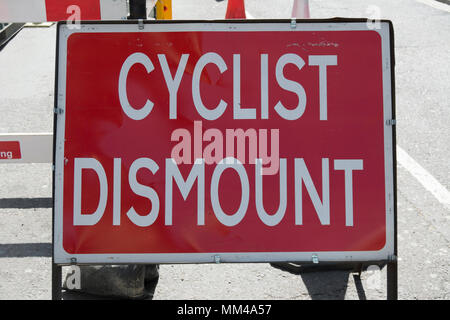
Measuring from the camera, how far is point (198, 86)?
3660 millimetres

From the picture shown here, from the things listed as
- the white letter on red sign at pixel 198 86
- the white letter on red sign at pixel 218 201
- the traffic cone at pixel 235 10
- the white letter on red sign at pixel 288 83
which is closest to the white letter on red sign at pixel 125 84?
the white letter on red sign at pixel 198 86

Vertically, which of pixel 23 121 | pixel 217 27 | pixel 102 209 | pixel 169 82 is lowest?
pixel 23 121

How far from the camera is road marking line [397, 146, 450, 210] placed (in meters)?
5.85

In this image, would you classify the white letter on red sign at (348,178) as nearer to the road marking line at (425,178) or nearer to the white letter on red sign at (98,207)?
the white letter on red sign at (98,207)

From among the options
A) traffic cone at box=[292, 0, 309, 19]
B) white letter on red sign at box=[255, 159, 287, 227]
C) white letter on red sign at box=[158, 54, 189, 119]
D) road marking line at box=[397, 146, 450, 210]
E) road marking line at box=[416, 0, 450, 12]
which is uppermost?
white letter on red sign at box=[158, 54, 189, 119]

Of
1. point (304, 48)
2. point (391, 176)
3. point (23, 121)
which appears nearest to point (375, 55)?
point (304, 48)

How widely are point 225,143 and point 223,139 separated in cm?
2

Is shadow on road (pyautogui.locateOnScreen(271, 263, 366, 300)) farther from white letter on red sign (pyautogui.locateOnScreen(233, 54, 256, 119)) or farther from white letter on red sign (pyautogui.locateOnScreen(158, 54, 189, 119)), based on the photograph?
white letter on red sign (pyautogui.locateOnScreen(158, 54, 189, 119))

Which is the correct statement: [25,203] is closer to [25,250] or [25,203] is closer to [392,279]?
[25,250]

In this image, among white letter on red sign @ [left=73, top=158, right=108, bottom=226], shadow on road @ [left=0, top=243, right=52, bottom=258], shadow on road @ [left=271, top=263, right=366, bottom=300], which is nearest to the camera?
white letter on red sign @ [left=73, top=158, right=108, bottom=226]

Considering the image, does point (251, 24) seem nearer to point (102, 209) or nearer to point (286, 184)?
point (286, 184)

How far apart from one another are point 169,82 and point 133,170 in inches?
18.5

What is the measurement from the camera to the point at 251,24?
3.69 m

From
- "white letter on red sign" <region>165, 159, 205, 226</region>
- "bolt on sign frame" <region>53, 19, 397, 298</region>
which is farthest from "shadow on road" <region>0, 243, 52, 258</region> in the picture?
"white letter on red sign" <region>165, 159, 205, 226</region>
